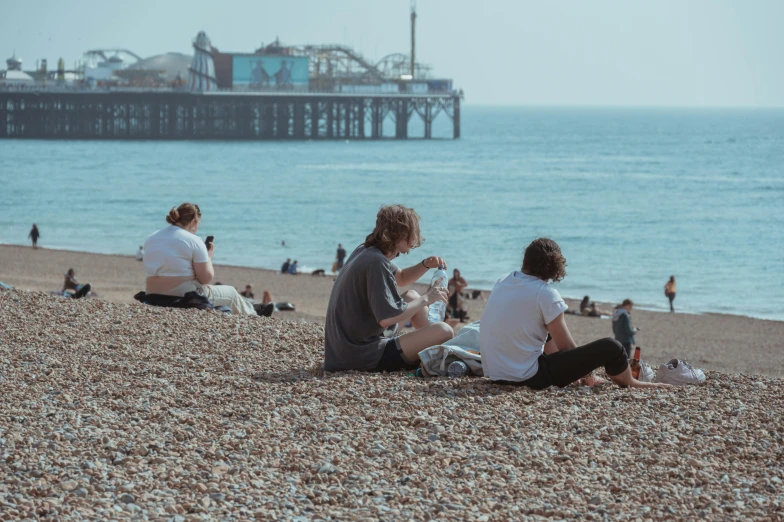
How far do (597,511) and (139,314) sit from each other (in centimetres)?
406

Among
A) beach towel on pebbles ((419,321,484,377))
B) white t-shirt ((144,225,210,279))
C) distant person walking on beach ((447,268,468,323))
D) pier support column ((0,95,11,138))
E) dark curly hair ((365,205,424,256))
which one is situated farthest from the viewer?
pier support column ((0,95,11,138))

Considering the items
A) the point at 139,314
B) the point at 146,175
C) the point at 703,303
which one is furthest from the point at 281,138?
the point at 139,314

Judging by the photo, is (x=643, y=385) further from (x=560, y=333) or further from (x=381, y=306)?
(x=381, y=306)

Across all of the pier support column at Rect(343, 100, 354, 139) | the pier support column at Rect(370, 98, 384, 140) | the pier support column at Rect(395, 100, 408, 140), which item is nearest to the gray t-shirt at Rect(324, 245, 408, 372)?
the pier support column at Rect(343, 100, 354, 139)

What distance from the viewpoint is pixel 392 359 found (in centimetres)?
497

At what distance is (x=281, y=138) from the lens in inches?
2795

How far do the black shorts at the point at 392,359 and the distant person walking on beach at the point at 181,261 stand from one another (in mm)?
2011

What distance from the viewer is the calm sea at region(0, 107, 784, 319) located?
26.2m

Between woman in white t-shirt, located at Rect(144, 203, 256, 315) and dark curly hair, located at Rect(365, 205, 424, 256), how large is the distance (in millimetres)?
2138

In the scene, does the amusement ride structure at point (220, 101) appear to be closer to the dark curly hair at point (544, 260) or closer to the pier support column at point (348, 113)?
the pier support column at point (348, 113)

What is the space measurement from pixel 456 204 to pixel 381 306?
36.6 meters

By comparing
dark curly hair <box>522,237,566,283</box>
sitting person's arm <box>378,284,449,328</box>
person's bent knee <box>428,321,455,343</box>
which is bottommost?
person's bent knee <box>428,321,455,343</box>

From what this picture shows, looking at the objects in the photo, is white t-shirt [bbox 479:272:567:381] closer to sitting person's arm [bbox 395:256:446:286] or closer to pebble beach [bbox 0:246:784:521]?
pebble beach [bbox 0:246:784:521]

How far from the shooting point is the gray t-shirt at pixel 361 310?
15.3 feet
